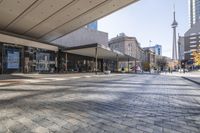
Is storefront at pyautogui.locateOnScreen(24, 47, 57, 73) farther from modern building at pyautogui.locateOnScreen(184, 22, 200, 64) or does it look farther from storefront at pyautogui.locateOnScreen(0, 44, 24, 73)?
modern building at pyautogui.locateOnScreen(184, 22, 200, 64)

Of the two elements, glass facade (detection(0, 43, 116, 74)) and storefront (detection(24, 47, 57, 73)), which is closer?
glass facade (detection(0, 43, 116, 74))

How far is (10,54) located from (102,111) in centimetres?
2529

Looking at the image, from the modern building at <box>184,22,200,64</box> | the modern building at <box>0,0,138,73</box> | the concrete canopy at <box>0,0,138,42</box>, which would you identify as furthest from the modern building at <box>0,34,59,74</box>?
the modern building at <box>184,22,200,64</box>

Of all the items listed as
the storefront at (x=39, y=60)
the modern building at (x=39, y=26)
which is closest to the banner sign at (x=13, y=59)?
the modern building at (x=39, y=26)

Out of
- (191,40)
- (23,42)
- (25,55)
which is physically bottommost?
(25,55)

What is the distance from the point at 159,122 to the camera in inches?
170

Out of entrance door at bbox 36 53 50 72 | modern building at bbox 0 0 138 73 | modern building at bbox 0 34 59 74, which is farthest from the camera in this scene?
entrance door at bbox 36 53 50 72

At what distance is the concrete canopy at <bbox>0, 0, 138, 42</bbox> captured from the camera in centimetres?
1884

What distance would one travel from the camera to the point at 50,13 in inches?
838

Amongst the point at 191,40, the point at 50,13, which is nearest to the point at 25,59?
the point at 50,13

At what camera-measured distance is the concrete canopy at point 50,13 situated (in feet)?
61.8

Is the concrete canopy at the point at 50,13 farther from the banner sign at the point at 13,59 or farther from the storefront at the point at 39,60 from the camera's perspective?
the storefront at the point at 39,60

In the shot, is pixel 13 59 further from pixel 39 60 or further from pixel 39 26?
pixel 39 26

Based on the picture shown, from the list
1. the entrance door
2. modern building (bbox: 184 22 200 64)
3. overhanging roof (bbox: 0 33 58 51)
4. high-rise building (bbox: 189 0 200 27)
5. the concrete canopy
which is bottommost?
the entrance door
